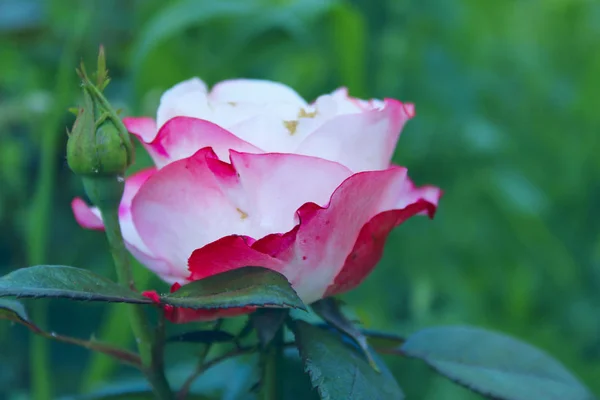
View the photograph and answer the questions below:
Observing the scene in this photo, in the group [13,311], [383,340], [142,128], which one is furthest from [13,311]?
[383,340]


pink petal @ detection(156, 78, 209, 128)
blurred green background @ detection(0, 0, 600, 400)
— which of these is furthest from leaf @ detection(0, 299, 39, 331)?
blurred green background @ detection(0, 0, 600, 400)

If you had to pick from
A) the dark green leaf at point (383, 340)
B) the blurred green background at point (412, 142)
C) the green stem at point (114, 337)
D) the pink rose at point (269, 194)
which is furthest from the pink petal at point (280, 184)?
the blurred green background at point (412, 142)

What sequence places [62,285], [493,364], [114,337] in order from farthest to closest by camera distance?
1. [114,337]
2. [493,364]
3. [62,285]

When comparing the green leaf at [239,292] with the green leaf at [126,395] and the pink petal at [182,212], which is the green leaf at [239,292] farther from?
the green leaf at [126,395]

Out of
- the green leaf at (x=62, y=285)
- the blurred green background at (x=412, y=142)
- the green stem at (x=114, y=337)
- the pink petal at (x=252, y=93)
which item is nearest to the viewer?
the green leaf at (x=62, y=285)

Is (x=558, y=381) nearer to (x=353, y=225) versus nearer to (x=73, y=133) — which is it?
(x=353, y=225)

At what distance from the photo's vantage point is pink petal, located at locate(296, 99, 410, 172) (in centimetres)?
29

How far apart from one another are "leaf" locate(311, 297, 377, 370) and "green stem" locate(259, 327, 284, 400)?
0.08ft

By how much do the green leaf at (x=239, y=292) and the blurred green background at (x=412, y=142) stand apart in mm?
528

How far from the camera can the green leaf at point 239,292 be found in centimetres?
24

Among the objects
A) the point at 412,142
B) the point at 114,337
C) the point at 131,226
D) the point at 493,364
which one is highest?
the point at 412,142

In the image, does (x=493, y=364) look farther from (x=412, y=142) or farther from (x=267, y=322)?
(x=412, y=142)

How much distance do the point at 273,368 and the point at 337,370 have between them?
5 centimetres

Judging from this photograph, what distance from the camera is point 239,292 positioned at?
10.2 inches
